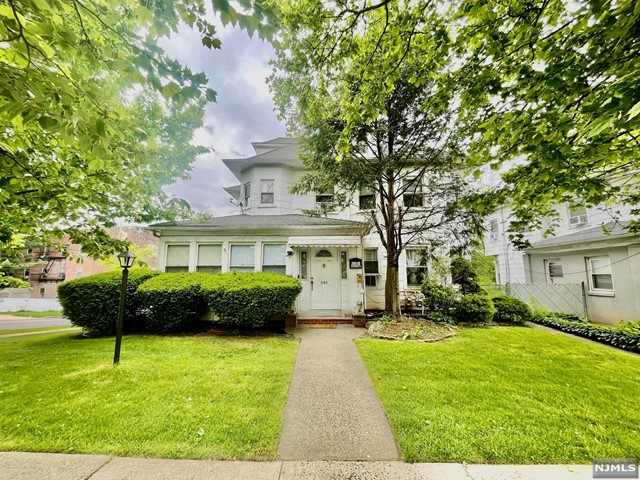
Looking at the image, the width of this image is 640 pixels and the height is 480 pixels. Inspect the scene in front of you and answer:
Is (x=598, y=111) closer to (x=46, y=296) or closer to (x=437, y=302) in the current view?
(x=437, y=302)

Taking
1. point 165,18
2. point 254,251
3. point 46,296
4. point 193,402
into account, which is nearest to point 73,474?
point 193,402

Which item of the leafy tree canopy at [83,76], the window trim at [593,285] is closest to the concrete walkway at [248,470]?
the leafy tree canopy at [83,76]

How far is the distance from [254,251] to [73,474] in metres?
7.61

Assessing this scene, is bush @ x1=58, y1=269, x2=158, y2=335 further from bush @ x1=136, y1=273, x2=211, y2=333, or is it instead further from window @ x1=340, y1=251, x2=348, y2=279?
window @ x1=340, y1=251, x2=348, y2=279

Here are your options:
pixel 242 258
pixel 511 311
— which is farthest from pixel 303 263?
pixel 511 311

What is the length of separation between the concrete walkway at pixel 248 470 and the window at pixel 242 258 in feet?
23.6

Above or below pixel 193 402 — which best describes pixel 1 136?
above

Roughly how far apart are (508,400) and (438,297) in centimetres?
563

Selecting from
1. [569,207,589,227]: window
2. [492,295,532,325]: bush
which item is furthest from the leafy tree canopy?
[569,207,589,227]: window

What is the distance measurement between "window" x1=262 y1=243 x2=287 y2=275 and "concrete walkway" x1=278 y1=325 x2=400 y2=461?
14.4ft

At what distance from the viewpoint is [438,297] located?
9023 mm

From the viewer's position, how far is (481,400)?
11.9 ft

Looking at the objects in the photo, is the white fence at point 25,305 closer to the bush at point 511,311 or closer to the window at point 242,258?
the window at point 242,258

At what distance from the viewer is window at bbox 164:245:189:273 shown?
381 inches
